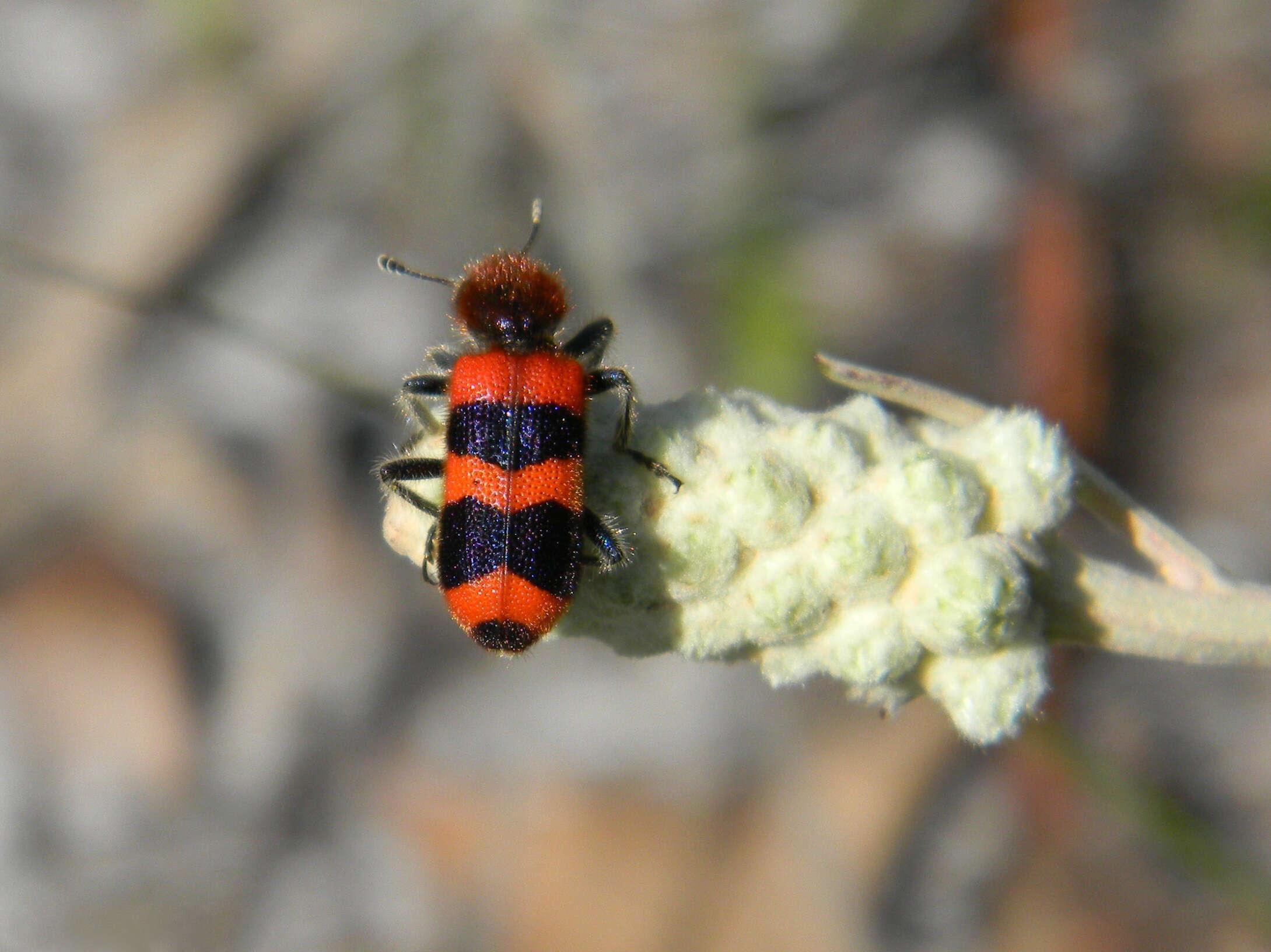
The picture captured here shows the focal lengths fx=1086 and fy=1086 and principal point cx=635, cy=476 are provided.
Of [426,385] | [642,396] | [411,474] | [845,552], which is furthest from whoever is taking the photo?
[642,396]

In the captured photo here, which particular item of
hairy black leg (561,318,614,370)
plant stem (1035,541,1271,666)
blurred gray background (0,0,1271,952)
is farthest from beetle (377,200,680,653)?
blurred gray background (0,0,1271,952)

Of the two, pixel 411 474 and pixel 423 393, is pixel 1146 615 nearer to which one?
pixel 411 474

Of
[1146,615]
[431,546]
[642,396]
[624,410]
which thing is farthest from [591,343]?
[642,396]

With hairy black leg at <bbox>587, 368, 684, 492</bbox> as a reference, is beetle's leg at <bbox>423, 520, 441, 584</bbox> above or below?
below

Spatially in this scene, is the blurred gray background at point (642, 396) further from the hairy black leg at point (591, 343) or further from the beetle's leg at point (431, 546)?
the beetle's leg at point (431, 546)

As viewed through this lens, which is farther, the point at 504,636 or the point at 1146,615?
the point at 504,636

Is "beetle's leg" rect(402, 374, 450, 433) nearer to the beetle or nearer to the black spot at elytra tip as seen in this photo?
the beetle

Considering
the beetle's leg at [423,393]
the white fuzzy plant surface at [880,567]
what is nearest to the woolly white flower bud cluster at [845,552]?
the white fuzzy plant surface at [880,567]

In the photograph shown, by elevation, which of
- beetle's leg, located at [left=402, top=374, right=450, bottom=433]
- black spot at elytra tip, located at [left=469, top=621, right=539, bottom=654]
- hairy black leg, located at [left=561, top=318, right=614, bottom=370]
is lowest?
black spot at elytra tip, located at [left=469, top=621, right=539, bottom=654]
